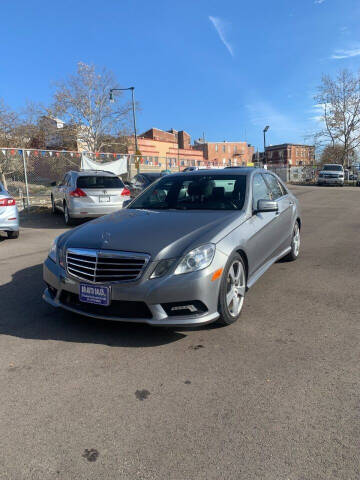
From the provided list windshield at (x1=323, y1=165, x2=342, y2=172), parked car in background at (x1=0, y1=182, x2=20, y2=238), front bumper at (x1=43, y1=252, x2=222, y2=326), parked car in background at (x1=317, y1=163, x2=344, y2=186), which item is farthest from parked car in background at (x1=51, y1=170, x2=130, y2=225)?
windshield at (x1=323, y1=165, x2=342, y2=172)

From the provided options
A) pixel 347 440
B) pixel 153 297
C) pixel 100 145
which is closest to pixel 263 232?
pixel 153 297

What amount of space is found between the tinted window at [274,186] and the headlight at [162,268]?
2.66 metres

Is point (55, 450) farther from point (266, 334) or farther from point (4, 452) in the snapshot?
point (266, 334)

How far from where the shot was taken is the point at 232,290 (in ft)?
12.0

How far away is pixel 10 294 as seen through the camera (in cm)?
480

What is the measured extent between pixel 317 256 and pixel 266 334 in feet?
11.7

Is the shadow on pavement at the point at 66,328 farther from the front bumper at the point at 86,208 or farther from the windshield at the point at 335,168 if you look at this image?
the windshield at the point at 335,168

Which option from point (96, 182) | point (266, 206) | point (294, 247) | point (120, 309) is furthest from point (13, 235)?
point (266, 206)

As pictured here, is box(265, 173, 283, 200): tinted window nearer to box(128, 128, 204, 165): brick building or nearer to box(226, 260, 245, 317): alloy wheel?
box(226, 260, 245, 317): alloy wheel

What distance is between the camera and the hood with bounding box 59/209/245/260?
3.33 metres

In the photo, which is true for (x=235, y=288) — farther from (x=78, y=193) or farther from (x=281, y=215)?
(x=78, y=193)

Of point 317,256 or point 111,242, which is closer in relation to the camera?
point 111,242

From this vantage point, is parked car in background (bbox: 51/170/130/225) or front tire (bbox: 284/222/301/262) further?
parked car in background (bbox: 51/170/130/225)

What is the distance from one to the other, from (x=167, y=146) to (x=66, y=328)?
2648 inches
